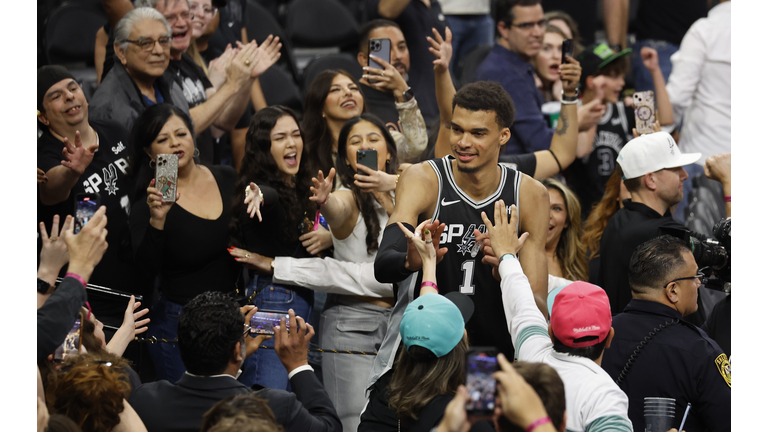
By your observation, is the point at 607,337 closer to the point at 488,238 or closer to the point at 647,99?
the point at 488,238

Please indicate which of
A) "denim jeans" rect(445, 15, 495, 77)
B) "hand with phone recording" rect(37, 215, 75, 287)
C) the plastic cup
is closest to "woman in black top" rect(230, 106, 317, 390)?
"hand with phone recording" rect(37, 215, 75, 287)

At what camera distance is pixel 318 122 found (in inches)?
202

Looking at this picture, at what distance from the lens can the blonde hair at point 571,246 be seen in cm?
494

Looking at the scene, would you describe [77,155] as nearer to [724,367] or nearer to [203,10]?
[203,10]

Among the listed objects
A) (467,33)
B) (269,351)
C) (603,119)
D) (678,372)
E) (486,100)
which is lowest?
(269,351)

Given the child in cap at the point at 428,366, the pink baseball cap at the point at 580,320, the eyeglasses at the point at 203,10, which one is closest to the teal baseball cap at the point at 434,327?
the child in cap at the point at 428,366

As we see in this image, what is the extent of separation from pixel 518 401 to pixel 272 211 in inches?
101

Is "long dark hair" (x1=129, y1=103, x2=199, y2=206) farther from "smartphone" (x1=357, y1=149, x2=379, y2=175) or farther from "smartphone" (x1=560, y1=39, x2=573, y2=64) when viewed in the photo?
"smartphone" (x1=560, y1=39, x2=573, y2=64)

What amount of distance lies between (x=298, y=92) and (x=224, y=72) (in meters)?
0.95

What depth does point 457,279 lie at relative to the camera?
3.79 metres

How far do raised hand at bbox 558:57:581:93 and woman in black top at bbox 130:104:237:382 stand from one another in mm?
2213

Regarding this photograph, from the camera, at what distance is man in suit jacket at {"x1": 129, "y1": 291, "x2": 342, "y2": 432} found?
9.39 ft

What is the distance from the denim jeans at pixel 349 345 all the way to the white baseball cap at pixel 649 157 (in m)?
1.60

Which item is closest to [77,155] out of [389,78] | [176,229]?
[176,229]
